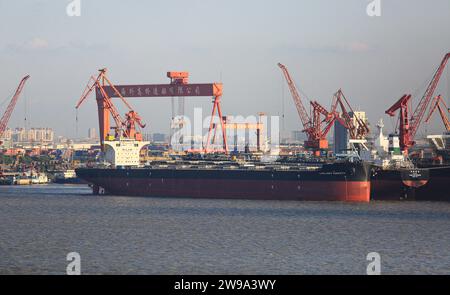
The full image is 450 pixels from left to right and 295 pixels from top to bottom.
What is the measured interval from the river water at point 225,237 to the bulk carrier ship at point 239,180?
2580 mm

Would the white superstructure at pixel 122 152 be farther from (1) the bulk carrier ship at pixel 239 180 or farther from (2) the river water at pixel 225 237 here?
(2) the river water at pixel 225 237

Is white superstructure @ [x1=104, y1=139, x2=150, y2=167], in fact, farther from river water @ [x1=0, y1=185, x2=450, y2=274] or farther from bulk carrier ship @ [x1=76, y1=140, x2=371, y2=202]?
river water @ [x1=0, y1=185, x2=450, y2=274]

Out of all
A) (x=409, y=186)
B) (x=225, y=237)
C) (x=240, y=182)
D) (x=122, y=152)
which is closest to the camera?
(x=225, y=237)

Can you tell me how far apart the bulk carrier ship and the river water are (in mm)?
2580

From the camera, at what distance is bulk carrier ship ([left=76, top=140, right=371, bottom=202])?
65500 mm

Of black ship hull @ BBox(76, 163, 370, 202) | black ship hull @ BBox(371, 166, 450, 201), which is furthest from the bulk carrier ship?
black ship hull @ BBox(371, 166, 450, 201)

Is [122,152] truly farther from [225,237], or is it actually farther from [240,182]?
[225,237]

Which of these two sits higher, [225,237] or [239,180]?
[239,180]

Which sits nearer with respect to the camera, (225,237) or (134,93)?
(225,237)

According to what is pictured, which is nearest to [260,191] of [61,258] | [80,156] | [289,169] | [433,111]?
[289,169]

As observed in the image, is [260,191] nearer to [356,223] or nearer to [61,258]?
[356,223]

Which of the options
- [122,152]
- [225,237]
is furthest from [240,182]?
[225,237]

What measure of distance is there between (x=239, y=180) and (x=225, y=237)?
26.4 metres

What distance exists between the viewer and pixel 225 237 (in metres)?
43.1
